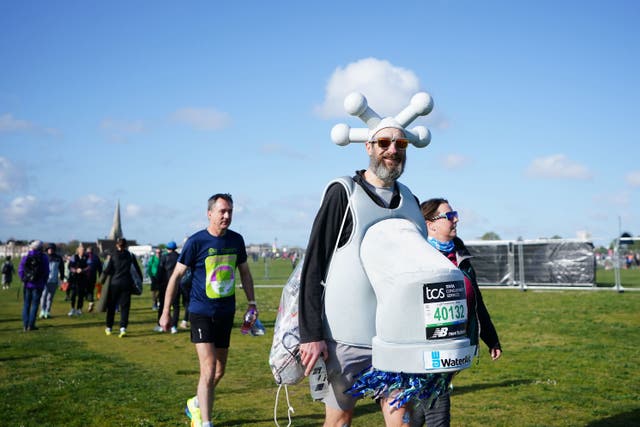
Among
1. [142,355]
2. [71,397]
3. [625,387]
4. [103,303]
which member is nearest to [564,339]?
[625,387]

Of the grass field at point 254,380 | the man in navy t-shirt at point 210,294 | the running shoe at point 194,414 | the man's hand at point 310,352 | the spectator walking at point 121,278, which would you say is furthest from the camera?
the spectator walking at point 121,278

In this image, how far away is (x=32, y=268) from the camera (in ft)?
43.8

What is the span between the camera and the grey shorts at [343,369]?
3.16 meters

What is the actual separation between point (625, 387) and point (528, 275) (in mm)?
18152

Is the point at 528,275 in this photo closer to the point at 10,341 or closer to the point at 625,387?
the point at 625,387

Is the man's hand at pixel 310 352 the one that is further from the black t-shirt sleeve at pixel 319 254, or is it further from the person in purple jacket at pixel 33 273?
the person in purple jacket at pixel 33 273

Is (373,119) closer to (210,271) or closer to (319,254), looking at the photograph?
A: (319,254)

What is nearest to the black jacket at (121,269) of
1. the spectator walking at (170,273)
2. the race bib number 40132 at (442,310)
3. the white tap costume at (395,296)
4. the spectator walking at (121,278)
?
the spectator walking at (121,278)

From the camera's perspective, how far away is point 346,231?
10.5ft

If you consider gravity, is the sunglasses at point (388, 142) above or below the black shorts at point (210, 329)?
above

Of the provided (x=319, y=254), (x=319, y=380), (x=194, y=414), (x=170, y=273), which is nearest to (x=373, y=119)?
(x=319, y=254)

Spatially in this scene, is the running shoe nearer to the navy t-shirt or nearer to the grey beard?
the navy t-shirt

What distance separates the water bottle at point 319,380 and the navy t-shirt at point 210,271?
2492mm

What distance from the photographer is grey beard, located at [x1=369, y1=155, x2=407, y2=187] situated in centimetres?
330
